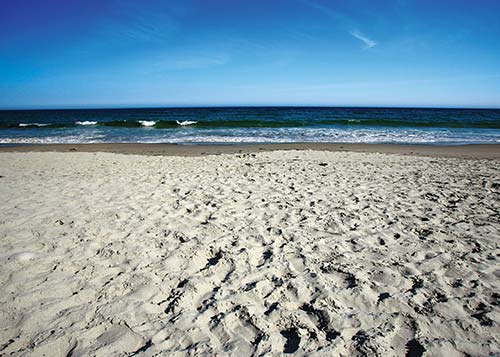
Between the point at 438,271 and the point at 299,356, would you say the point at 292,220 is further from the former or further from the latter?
the point at 299,356

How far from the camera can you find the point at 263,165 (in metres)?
9.23

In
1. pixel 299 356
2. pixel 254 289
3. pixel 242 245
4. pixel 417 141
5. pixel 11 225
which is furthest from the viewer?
pixel 417 141

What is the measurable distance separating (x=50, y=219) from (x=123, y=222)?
1.15 m

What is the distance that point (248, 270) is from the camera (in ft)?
10.3

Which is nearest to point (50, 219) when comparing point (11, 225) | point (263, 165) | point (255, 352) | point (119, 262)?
point (11, 225)

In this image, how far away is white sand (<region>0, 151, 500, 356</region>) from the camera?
7.39 ft

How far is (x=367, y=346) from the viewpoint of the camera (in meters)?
2.17

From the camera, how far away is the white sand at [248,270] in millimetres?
2254

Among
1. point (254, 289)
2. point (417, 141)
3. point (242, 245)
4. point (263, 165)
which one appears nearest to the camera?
point (254, 289)

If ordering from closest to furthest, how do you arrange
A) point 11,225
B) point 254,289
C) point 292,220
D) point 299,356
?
1. point 299,356
2. point 254,289
3. point 11,225
4. point 292,220

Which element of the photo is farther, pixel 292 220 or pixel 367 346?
pixel 292 220

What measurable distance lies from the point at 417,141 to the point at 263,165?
13.9 m

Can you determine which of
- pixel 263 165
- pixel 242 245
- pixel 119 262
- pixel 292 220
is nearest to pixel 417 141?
pixel 263 165

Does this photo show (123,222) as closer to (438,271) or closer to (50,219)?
(50,219)
